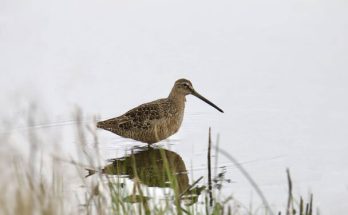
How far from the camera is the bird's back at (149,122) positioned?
246 inches

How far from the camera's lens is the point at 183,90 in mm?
6566

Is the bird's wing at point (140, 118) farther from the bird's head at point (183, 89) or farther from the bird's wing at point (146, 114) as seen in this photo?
the bird's head at point (183, 89)

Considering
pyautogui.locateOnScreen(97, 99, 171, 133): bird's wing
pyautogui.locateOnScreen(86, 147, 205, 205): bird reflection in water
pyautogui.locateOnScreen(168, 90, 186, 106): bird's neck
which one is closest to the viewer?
pyautogui.locateOnScreen(86, 147, 205, 205): bird reflection in water

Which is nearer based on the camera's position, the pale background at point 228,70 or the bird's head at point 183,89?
the pale background at point 228,70

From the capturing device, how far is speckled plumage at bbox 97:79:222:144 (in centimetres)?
625

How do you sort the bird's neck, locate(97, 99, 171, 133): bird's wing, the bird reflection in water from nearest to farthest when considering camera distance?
the bird reflection in water, locate(97, 99, 171, 133): bird's wing, the bird's neck

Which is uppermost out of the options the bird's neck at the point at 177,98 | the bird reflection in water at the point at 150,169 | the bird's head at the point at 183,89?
the bird's head at the point at 183,89

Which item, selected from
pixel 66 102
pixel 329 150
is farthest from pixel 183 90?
pixel 329 150

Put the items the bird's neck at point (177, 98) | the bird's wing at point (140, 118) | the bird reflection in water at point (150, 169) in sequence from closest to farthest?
the bird reflection in water at point (150, 169)
the bird's wing at point (140, 118)
the bird's neck at point (177, 98)

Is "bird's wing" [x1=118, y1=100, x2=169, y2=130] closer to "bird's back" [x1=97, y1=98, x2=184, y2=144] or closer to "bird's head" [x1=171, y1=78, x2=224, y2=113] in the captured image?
"bird's back" [x1=97, y1=98, x2=184, y2=144]

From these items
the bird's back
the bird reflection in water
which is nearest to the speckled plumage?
the bird's back

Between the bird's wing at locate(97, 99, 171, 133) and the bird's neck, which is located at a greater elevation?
the bird's neck

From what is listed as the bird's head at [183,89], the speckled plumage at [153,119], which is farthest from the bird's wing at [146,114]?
the bird's head at [183,89]

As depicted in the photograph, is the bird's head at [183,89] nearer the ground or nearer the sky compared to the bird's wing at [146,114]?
nearer the sky
